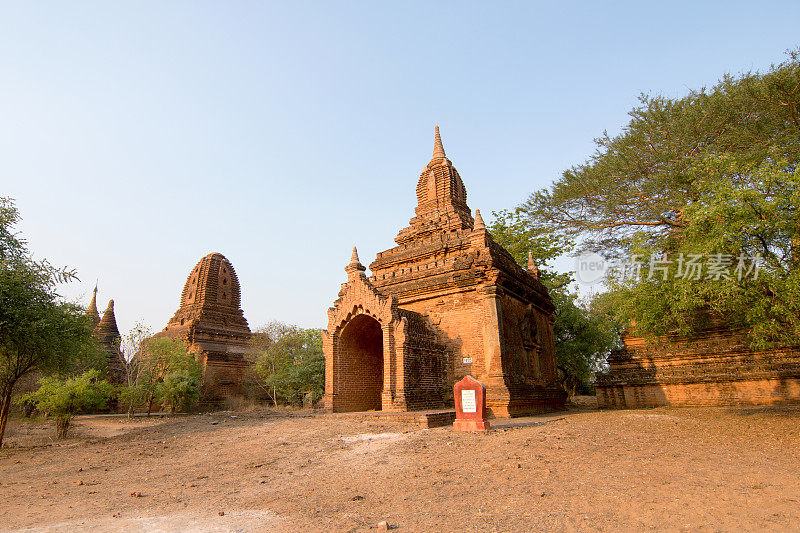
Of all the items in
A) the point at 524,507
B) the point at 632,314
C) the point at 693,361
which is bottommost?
the point at 524,507

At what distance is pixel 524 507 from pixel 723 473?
3.41 meters

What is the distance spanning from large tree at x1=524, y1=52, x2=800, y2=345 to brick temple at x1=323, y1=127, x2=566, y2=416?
361cm

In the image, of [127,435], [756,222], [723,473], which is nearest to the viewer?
[723,473]

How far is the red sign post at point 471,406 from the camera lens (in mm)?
10312

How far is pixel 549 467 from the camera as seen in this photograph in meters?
6.85

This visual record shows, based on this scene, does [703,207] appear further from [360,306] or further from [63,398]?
[63,398]

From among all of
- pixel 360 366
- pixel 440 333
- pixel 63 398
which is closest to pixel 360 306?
pixel 360 366

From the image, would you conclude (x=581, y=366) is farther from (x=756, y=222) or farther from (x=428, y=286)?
(x=756, y=222)

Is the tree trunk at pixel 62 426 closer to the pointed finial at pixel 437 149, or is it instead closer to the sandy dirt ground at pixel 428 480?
the sandy dirt ground at pixel 428 480

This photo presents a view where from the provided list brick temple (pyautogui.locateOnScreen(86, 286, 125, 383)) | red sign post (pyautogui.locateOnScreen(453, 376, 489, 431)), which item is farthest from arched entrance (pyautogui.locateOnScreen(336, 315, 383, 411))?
brick temple (pyautogui.locateOnScreen(86, 286, 125, 383))

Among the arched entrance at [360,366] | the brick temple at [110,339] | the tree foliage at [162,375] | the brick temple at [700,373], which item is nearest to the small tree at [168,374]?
the tree foliage at [162,375]

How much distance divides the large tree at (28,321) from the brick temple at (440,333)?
767 centimetres

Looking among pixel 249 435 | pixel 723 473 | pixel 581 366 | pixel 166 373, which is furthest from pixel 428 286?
pixel 166 373

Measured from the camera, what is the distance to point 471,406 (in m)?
10.5
